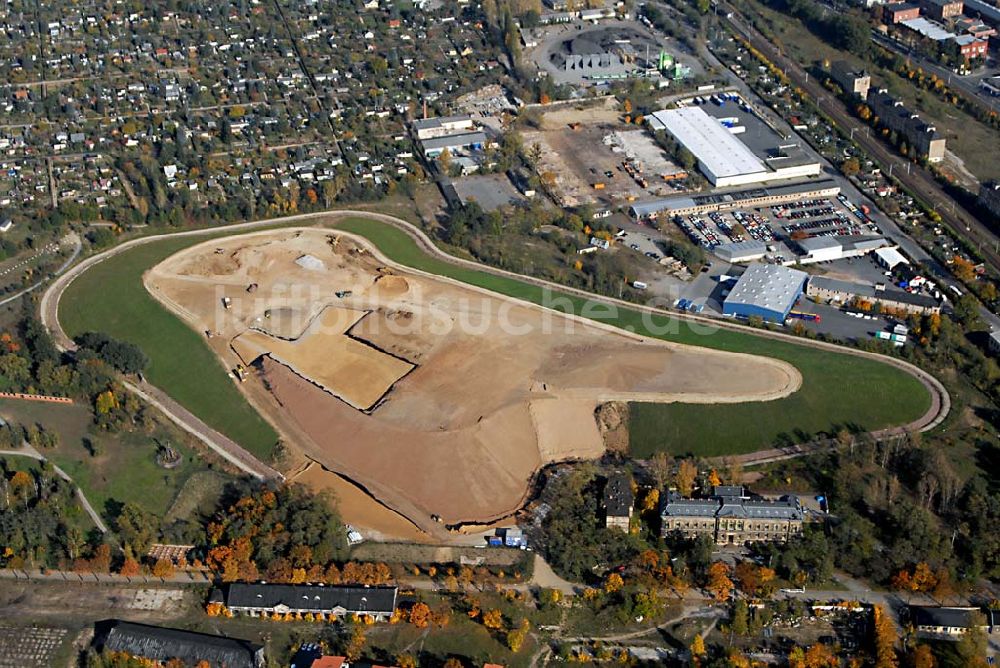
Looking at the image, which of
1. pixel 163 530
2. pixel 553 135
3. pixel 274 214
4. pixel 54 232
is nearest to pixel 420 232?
pixel 274 214

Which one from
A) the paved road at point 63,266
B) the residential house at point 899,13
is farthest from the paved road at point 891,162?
the paved road at point 63,266

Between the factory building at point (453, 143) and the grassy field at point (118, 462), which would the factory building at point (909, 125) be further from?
the grassy field at point (118, 462)

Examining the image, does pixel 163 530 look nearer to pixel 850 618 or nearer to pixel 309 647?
pixel 309 647

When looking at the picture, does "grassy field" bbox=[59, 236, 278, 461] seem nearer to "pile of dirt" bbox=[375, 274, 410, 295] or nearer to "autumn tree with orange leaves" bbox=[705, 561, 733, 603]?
"pile of dirt" bbox=[375, 274, 410, 295]

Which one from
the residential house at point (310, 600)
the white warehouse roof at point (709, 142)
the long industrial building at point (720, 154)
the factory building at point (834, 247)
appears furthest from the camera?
the white warehouse roof at point (709, 142)

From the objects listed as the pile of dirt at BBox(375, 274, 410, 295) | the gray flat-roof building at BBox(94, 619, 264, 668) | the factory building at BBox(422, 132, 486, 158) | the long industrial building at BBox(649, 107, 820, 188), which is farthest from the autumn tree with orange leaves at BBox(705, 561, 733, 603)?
the factory building at BBox(422, 132, 486, 158)

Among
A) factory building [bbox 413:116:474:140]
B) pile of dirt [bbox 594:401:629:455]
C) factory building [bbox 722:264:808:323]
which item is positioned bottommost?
pile of dirt [bbox 594:401:629:455]
